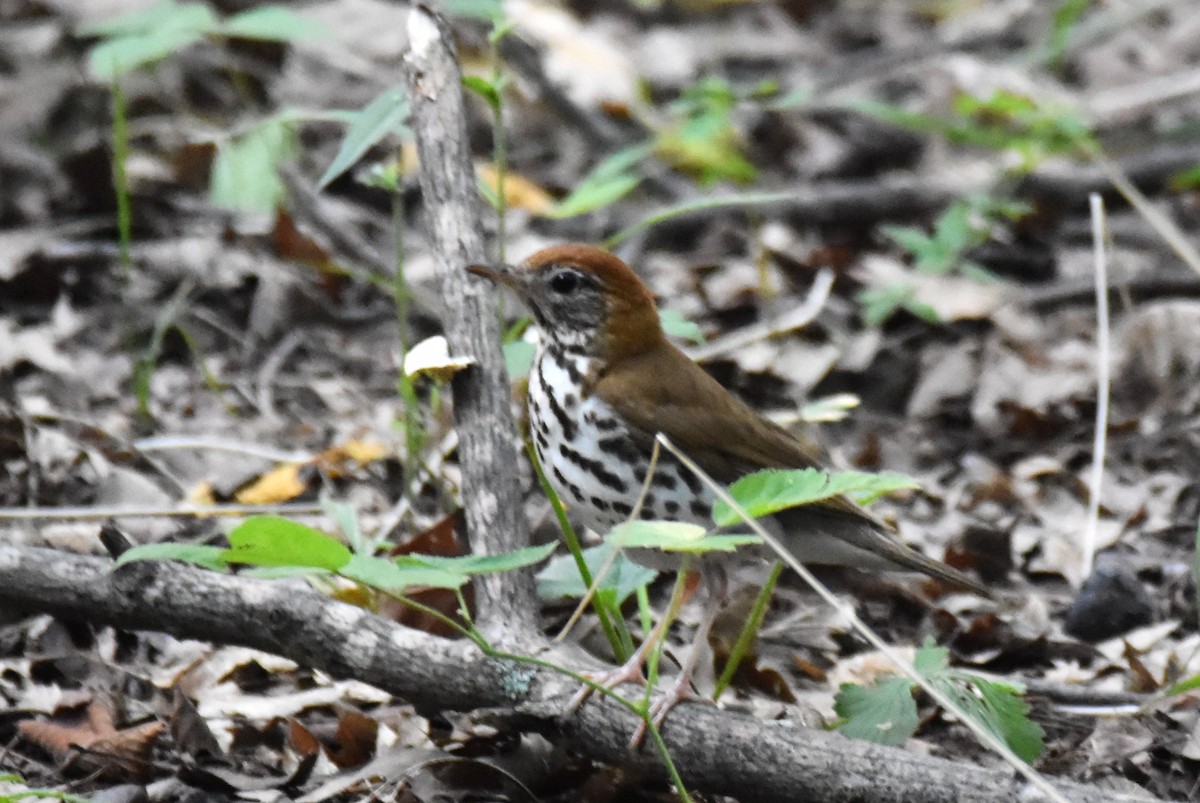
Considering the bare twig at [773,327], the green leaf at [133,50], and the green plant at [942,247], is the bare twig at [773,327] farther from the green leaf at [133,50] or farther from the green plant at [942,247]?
the green leaf at [133,50]

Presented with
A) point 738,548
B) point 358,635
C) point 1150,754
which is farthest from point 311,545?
point 1150,754

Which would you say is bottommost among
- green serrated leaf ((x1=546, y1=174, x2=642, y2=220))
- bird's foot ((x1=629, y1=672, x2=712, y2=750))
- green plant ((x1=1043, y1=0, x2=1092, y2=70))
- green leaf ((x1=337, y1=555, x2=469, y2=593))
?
bird's foot ((x1=629, y1=672, x2=712, y2=750))

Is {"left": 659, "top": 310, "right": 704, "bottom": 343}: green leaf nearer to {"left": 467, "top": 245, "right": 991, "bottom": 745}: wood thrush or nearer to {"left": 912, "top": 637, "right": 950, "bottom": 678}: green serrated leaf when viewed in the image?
{"left": 467, "top": 245, "right": 991, "bottom": 745}: wood thrush

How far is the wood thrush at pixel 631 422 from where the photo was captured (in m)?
3.62

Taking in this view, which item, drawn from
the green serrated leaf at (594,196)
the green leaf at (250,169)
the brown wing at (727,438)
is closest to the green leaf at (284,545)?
the brown wing at (727,438)

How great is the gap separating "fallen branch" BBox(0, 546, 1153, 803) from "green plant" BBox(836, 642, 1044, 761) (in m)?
0.21

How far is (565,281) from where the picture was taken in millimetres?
3977

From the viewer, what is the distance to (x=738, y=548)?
3672 mm

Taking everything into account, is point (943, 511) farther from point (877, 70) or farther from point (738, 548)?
point (877, 70)

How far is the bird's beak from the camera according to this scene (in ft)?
12.3

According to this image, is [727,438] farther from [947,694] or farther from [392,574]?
[392,574]

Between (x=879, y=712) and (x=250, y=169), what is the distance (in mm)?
3846

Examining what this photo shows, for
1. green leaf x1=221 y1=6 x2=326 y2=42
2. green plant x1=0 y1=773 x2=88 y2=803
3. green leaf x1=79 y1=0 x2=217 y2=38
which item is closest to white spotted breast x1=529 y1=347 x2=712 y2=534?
green plant x1=0 y1=773 x2=88 y2=803

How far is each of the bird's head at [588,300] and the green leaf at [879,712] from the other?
1111 millimetres
